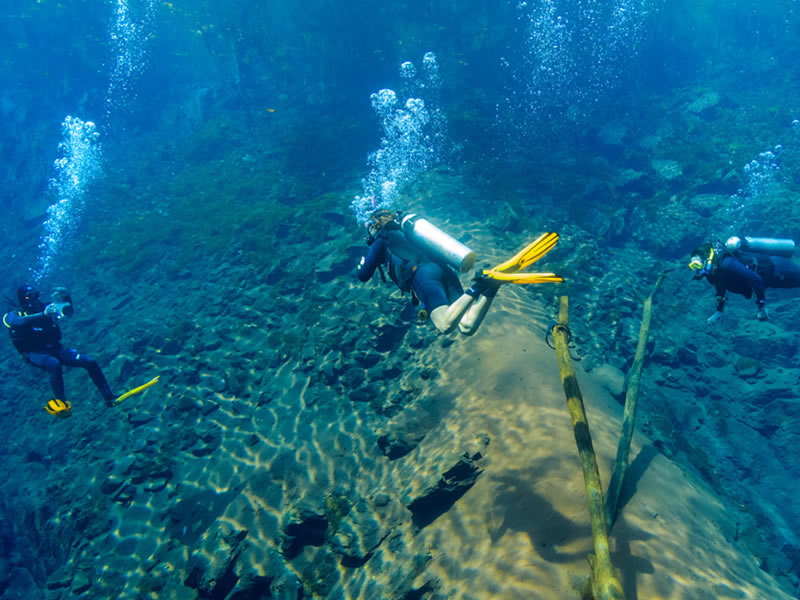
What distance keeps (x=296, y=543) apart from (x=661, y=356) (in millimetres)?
8327

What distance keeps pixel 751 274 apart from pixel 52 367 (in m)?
12.0

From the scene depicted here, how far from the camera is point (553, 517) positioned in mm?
3568

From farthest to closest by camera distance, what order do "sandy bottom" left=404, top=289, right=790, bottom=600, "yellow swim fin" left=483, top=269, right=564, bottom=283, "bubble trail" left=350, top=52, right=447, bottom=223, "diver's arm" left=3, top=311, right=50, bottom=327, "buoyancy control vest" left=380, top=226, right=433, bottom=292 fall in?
"bubble trail" left=350, top=52, right=447, bottom=223, "diver's arm" left=3, top=311, right=50, bottom=327, "buoyancy control vest" left=380, top=226, right=433, bottom=292, "yellow swim fin" left=483, top=269, right=564, bottom=283, "sandy bottom" left=404, top=289, right=790, bottom=600

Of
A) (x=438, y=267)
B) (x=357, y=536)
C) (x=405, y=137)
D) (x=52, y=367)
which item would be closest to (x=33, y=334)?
(x=52, y=367)

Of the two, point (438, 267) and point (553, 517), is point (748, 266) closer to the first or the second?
point (438, 267)

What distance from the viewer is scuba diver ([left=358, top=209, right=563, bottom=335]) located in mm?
4188

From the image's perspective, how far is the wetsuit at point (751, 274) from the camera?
5824 mm

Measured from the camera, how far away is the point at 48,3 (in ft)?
98.7

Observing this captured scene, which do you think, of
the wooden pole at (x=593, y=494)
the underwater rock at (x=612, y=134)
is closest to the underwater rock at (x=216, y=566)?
the wooden pole at (x=593, y=494)

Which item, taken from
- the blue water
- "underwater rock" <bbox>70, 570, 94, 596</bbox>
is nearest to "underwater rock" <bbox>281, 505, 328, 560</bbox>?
the blue water

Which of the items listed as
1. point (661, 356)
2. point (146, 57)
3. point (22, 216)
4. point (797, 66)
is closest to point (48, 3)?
point (146, 57)

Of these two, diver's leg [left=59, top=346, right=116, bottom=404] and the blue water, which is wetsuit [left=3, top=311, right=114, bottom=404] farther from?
the blue water

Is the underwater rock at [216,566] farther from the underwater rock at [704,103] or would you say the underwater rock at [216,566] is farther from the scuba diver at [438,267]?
the underwater rock at [704,103]

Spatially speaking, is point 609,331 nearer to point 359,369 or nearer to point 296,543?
point 359,369
